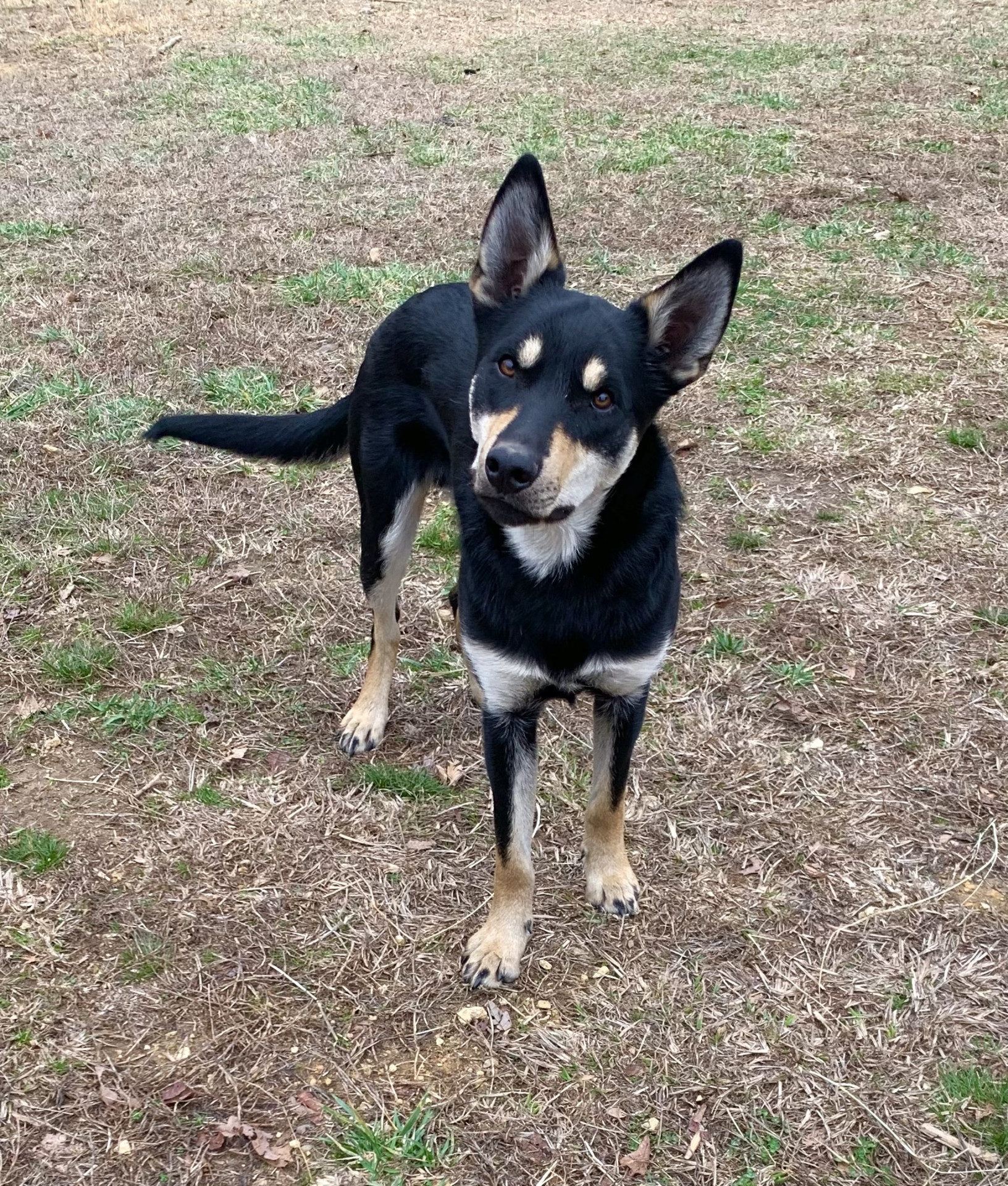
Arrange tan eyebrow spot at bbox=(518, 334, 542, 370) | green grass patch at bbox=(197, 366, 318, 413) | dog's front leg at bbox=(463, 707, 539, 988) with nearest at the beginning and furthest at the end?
tan eyebrow spot at bbox=(518, 334, 542, 370) → dog's front leg at bbox=(463, 707, 539, 988) → green grass patch at bbox=(197, 366, 318, 413)

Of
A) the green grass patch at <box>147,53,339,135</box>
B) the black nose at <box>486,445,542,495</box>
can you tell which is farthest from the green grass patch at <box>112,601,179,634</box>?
the green grass patch at <box>147,53,339,135</box>

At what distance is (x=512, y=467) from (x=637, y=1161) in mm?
1753

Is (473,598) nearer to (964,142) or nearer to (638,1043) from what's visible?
(638,1043)

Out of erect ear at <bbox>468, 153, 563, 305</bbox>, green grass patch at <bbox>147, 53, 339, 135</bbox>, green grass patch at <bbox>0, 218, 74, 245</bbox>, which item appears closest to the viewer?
erect ear at <bbox>468, 153, 563, 305</bbox>

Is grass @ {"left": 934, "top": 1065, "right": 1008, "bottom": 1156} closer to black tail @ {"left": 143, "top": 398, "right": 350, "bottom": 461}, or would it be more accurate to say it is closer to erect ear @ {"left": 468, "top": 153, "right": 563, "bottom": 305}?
erect ear @ {"left": 468, "top": 153, "right": 563, "bottom": 305}

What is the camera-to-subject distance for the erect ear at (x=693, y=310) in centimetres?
248

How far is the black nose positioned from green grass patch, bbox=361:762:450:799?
5.06 feet

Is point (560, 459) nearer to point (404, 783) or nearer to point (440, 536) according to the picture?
point (404, 783)

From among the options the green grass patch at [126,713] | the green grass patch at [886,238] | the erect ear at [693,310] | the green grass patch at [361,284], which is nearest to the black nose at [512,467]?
the erect ear at [693,310]

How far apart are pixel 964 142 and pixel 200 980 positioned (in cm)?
989

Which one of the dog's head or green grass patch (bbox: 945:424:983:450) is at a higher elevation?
the dog's head

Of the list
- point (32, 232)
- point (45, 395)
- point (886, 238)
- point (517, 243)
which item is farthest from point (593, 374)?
point (32, 232)

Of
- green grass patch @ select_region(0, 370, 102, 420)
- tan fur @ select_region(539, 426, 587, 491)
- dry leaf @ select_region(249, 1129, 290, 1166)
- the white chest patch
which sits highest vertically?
tan fur @ select_region(539, 426, 587, 491)

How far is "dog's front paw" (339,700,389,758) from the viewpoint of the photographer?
3.67 metres
